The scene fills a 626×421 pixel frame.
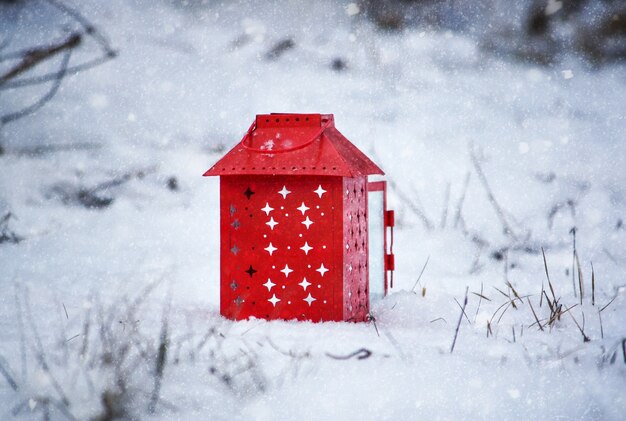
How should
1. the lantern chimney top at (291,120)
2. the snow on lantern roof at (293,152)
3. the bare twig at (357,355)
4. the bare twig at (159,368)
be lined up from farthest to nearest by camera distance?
the lantern chimney top at (291,120)
the snow on lantern roof at (293,152)
the bare twig at (357,355)
the bare twig at (159,368)

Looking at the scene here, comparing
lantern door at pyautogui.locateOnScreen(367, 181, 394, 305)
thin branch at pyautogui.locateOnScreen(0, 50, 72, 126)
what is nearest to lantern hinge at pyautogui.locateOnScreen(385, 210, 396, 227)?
lantern door at pyautogui.locateOnScreen(367, 181, 394, 305)

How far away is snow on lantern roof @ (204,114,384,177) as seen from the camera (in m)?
2.96

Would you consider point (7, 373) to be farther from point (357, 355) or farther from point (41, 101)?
point (41, 101)

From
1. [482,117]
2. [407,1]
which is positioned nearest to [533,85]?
[482,117]

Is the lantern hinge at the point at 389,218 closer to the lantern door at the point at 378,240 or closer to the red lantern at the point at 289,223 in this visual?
the lantern door at the point at 378,240

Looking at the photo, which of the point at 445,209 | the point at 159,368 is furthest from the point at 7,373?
the point at 445,209

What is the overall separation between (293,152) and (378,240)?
2.70 feet

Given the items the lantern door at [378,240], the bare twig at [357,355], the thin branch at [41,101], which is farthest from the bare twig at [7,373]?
the lantern door at [378,240]

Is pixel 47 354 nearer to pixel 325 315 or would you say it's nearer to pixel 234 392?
pixel 234 392

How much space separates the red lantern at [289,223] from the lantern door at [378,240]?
385 millimetres

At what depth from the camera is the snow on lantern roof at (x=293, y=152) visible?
9.72ft

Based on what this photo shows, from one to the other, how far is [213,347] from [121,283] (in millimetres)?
1576

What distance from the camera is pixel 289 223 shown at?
121 inches

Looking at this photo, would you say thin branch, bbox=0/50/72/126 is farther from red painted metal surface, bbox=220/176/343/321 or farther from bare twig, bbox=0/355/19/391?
bare twig, bbox=0/355/19/391
